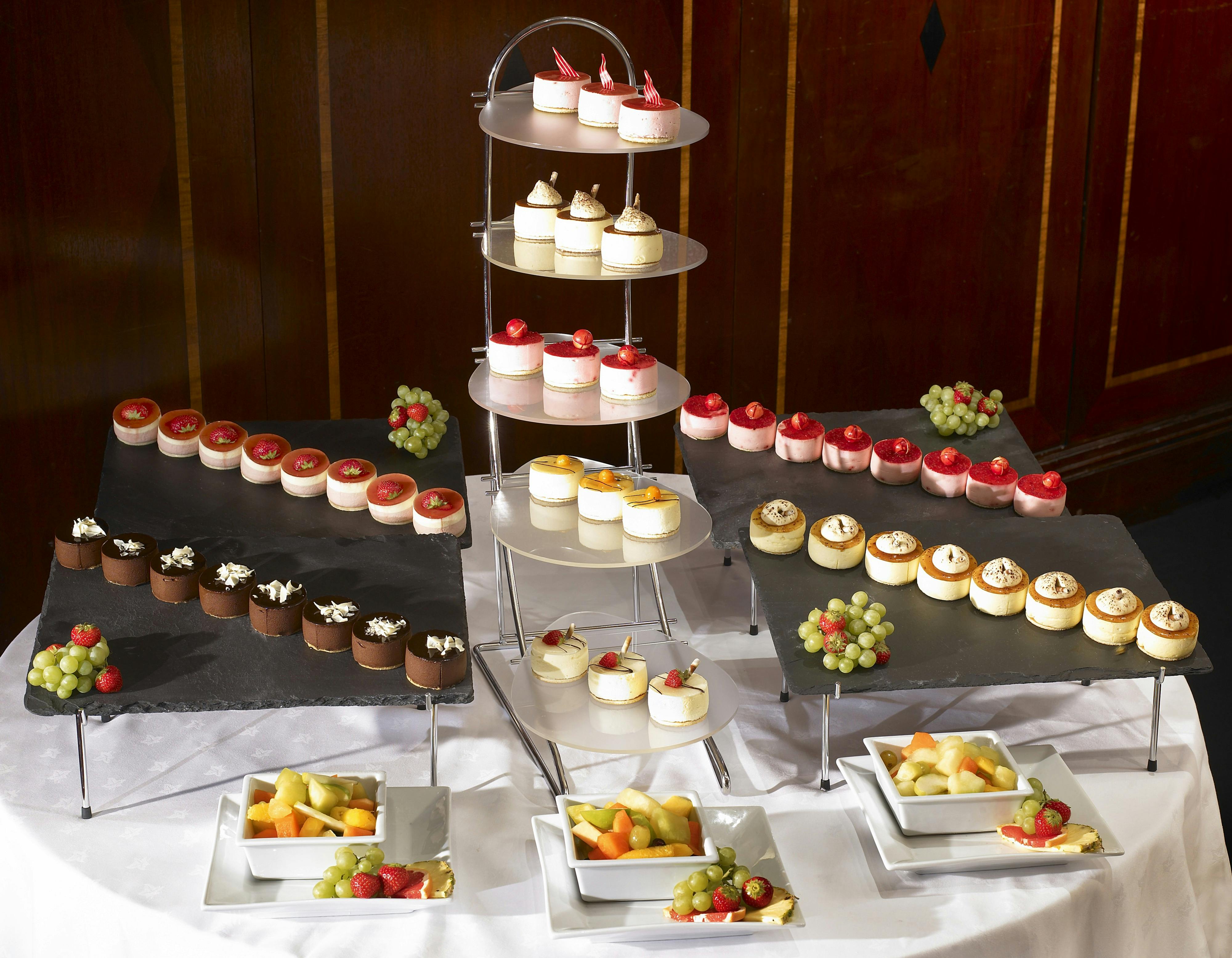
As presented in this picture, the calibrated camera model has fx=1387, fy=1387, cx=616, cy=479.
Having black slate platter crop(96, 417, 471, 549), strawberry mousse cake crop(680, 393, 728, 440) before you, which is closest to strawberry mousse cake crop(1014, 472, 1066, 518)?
strawberry mousse cake crop(680, 393, 728, 440)

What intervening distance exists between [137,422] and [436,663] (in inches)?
68.1

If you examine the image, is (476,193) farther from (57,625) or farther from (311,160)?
(57,625)

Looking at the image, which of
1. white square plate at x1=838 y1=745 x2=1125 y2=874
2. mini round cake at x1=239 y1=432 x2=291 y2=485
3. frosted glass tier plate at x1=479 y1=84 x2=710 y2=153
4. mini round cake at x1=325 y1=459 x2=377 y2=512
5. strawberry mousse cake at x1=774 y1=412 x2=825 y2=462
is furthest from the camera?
strawberry mousse cake at x1=774 y1=412 x2=825 y2=462

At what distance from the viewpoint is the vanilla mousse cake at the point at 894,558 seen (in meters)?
3.42

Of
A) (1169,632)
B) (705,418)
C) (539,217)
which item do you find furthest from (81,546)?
(1169,632)

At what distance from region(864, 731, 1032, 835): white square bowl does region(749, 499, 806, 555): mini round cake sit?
817 millimetres

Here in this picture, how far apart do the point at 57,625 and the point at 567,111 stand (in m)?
1.75

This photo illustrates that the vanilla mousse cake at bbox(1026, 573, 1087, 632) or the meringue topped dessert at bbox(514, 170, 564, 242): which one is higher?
the meringue topped dessert at bbox(514, 170, 564, 242)

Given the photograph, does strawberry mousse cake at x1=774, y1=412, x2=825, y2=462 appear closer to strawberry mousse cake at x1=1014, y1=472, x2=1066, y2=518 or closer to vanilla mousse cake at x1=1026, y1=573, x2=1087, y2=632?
strawberry mousse cake at x1=1014, y1=472, x2=1066, y2=518

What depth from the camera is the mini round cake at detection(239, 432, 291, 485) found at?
4.06m

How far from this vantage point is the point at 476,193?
487cm

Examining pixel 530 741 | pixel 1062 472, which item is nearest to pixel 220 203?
pixel 530 741

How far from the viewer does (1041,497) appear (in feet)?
12.7

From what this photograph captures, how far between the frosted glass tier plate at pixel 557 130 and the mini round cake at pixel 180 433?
1407mm
